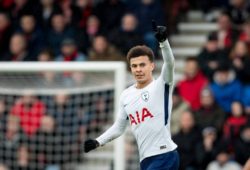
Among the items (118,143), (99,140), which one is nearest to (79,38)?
(118,143)

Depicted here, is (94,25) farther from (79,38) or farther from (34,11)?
(34,11)

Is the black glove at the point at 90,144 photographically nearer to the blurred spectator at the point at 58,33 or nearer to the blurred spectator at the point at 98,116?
the blurred spectator at the point at 98,116

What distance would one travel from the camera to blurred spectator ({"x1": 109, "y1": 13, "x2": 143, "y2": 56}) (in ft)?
50.9

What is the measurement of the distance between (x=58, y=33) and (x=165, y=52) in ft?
24.7

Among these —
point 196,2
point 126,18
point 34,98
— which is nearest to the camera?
point 34,98

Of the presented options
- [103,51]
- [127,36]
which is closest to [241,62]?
[127,36]

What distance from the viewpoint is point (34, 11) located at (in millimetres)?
17156

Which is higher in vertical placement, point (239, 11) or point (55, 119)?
point (239, 11)

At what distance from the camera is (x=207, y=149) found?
1361cm

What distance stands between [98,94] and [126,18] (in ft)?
8.04

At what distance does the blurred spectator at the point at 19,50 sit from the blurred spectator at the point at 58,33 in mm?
413

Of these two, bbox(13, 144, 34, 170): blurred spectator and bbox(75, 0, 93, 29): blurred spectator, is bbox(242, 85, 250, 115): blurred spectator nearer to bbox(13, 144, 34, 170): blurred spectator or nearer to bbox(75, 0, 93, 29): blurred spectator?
bbox(13, 144, 34, 170): blurred spectator

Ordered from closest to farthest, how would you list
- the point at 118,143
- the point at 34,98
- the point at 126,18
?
1. the point at 118,143
2. the point at 34,98
3. the point at 126,18

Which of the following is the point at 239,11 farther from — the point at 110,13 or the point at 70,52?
the point at 70,52
